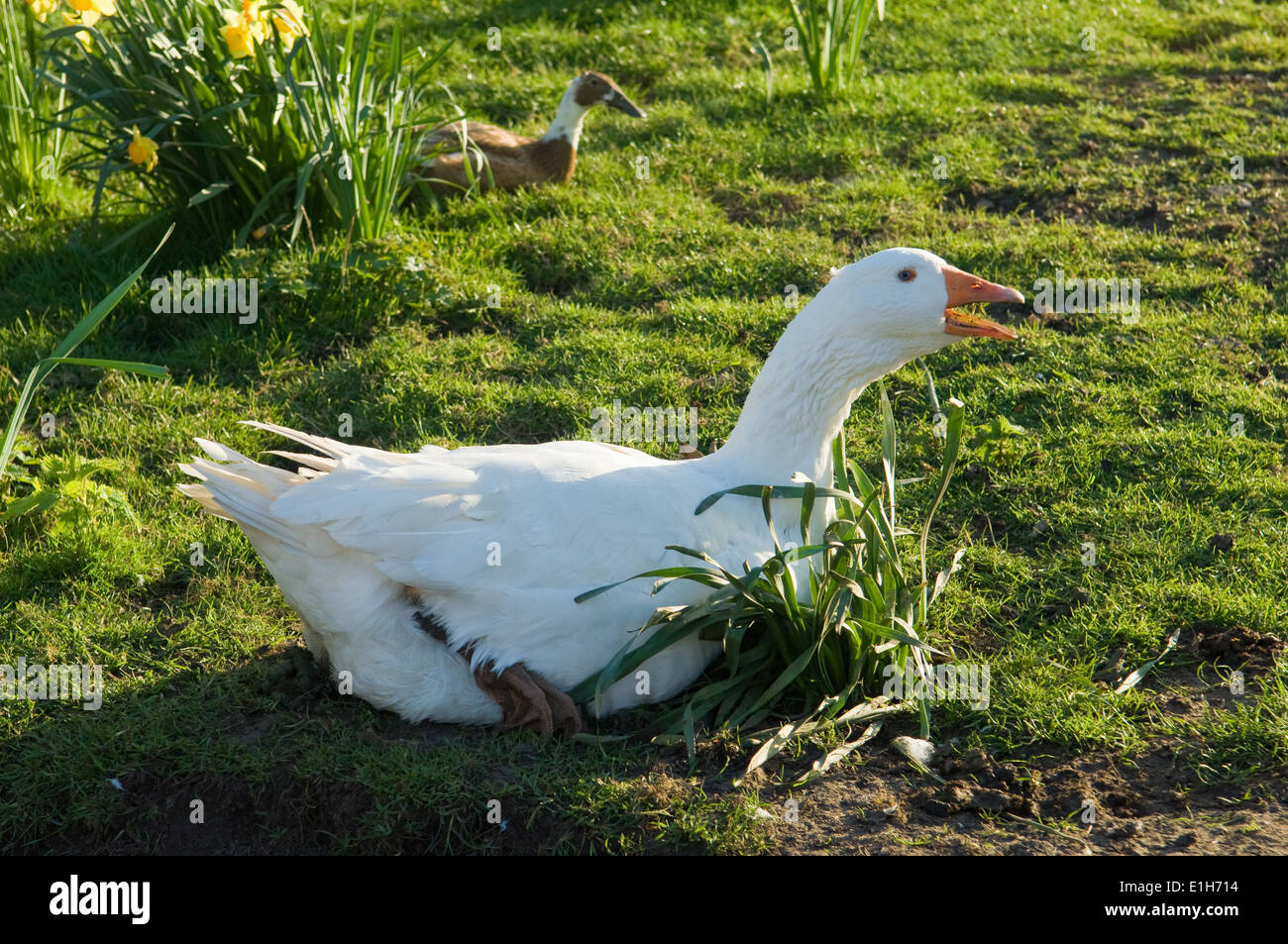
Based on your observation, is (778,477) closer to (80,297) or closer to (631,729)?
(631,729)

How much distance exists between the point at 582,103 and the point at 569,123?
0.17 m

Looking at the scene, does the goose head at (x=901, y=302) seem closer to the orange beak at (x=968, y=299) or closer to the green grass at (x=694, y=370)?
the orange beak at (x=968, y=299)

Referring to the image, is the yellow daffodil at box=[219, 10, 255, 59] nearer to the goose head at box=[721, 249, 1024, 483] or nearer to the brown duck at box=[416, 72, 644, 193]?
the brown duck at box=[416, 72, 644, 193]

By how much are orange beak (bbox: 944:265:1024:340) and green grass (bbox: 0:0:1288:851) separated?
995mm

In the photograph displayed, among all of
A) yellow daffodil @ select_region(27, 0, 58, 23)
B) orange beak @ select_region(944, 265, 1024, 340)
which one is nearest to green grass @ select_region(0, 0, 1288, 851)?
orange beak @ select_region(944, 265, 1024, 340)

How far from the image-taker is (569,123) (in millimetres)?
7051

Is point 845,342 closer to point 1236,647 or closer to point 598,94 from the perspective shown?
point 1236,647

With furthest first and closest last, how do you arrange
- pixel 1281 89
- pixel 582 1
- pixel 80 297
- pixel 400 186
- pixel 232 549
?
1. pixel 582 1
2. pixel 1281 89
3. pixel 400 186
4. pixel 80 297
5. pixel 232 549

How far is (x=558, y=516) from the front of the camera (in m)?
3.67

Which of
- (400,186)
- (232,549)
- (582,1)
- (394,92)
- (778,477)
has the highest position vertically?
(582,1)

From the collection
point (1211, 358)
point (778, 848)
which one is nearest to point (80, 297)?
point (778, 848)

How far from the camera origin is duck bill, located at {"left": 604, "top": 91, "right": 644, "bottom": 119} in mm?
7379

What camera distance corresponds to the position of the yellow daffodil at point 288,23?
5332 millimetres

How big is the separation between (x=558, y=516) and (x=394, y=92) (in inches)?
134
